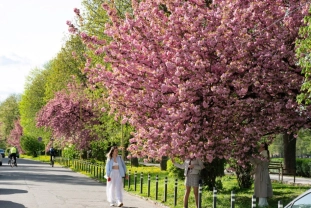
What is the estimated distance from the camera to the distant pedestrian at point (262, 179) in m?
17.5

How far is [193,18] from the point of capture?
16.6 meters

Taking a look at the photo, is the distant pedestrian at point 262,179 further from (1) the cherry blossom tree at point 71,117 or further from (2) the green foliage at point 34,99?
(2) the green foliage at point 34,99

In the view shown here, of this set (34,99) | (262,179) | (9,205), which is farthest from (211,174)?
(34,99)

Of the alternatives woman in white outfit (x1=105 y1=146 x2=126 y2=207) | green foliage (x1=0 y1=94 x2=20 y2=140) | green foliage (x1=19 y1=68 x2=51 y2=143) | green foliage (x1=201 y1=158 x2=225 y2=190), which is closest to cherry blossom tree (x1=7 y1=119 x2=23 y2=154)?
green foliage (x1=0 y1=94 x2=20 y2=140)

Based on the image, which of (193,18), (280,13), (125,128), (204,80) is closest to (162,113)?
(204,80)

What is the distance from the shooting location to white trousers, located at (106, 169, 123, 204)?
1886cm

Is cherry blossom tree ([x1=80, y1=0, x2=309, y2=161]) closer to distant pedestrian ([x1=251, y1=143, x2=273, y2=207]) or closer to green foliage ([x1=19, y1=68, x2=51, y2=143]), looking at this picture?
distant pedestrian ([x1=251, y1=143, x2=273, y2=207])

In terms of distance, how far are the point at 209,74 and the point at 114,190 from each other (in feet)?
16.6

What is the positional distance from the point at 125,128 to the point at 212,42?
23074 mm

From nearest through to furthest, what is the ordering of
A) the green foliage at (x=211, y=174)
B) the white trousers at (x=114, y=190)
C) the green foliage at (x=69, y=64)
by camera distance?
the white trousers at (x=114, y=190) → the green foliage at (x=211, y=174) → the green foliage at (x=69, y=64)

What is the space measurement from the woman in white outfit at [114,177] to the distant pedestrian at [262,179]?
396cm

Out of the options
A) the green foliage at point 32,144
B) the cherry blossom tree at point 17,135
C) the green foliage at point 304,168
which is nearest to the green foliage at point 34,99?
the green foliage at point 32,144

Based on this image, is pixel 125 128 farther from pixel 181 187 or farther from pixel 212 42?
pixel 212 42

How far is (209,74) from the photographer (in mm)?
16172
